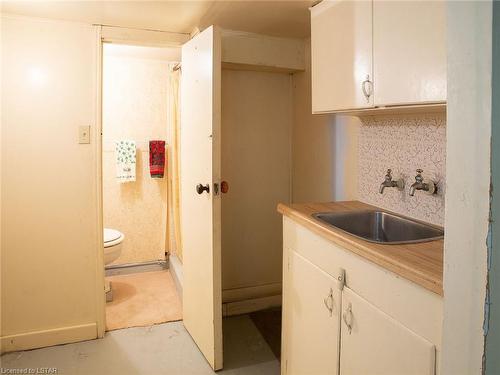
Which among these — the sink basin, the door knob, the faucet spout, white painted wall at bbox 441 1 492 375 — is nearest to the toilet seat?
the door knob

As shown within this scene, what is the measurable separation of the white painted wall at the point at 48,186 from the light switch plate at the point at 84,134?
0.02m

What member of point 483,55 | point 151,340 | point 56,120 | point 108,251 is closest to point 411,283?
point 483,55

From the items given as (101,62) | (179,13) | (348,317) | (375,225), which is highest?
(179,13)

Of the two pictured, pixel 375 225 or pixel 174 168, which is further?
pixel 174 168

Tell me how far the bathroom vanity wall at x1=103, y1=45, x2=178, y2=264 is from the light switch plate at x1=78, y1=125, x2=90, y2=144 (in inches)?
43.2

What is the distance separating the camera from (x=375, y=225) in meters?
1.90

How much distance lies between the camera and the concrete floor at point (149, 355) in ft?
6.99

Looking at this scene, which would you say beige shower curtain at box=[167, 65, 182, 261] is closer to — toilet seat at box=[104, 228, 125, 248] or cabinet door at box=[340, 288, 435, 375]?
toilet seat at box=[104, 228, 125, 248]

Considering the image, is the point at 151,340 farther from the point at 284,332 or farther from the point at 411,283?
the point at 411,283

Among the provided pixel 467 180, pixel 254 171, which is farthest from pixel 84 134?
pixel 467 180

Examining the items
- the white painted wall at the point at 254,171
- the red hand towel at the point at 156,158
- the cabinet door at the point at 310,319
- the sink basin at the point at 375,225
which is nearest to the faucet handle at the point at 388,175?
the sink basin at the point at 375,225

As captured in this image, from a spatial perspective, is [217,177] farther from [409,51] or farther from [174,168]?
[174,168]

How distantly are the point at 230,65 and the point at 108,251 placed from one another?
61.5 inches

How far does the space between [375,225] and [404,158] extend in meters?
0.34
